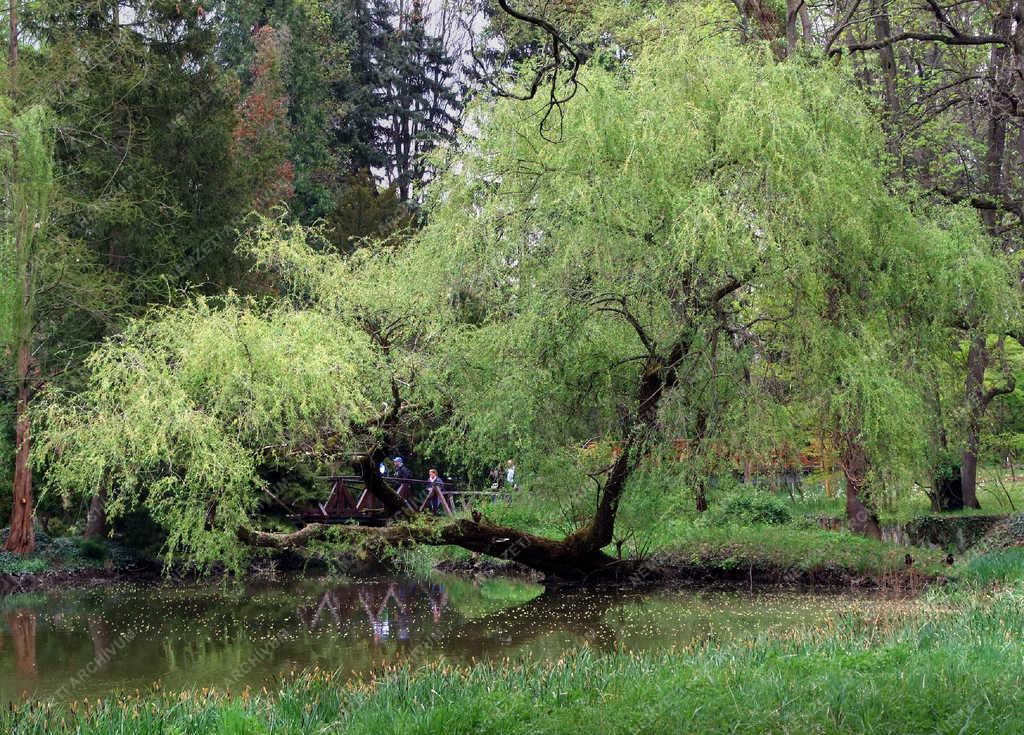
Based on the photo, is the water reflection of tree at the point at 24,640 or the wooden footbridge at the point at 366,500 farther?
the wooden footbridge at the point at 366,500

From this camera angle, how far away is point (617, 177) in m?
10.7

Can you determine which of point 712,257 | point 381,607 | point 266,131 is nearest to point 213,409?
point 381,607

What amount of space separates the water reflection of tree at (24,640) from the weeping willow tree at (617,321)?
6.17 feet

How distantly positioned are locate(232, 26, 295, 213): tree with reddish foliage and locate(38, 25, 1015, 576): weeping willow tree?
9637 millimetres

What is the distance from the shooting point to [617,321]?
11555 millimetres

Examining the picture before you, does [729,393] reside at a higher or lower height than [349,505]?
higher

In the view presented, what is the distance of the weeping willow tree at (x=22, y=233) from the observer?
14.0 m

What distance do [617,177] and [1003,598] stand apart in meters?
5.43

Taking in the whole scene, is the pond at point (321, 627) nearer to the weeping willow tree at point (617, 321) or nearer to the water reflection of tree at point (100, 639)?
the water reflection of tree at point (100, 639)

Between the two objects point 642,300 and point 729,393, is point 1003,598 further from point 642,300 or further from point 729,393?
point 642,300

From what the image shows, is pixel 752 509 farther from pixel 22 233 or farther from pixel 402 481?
pixel 22 233

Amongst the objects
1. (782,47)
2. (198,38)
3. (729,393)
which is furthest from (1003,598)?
(198,38)

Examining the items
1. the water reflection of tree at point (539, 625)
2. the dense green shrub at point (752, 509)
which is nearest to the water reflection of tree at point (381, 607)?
the water reflection of tree at point (539, 625)

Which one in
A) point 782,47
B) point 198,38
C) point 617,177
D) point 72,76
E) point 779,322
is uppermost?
point 198,38
